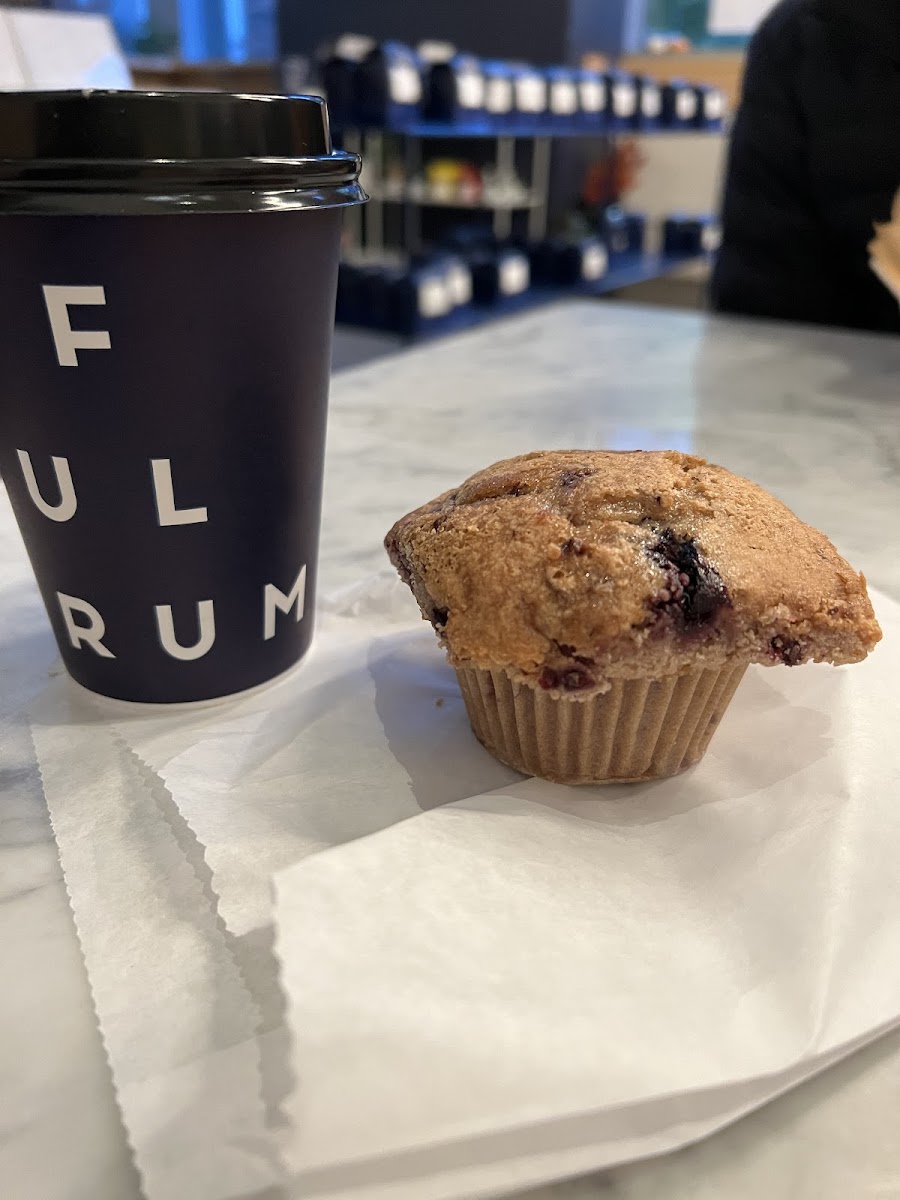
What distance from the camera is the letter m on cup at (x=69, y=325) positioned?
473mm

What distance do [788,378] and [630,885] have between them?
1.19 m

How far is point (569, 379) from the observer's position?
1.43 metres

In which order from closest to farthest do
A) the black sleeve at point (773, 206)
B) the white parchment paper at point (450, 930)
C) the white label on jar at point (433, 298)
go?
the white parchment paper at point (450, 930)
the black sleeve at point (773, 206)
the white label on jar at point (433, 298)

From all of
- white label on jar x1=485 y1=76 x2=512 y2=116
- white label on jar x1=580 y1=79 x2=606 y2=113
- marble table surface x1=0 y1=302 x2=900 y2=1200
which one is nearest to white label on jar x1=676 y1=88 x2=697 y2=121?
white label on jar x1=580 y1=79 x2=606 y2=113

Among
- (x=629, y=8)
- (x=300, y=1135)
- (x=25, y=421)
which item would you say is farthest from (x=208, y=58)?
(x=300, y=1135)

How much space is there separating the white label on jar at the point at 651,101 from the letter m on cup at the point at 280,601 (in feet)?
13.2

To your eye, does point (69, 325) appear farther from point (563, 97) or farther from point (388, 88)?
point (563, 97)

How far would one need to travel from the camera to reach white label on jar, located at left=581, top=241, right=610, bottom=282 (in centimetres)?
376

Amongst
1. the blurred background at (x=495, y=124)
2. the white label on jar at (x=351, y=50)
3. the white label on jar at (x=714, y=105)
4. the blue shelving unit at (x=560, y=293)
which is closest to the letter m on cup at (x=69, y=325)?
the blue shelving unit at (x=560, y=293)

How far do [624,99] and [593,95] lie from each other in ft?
0.85

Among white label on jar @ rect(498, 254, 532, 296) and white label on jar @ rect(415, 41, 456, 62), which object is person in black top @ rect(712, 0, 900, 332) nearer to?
white label on jar @ rect(498, 254, 532, 296)

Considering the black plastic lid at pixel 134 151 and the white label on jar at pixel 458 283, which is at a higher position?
the black plastic lid at pixel 134 151

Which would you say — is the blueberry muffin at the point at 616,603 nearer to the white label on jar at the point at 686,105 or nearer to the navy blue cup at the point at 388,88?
the navy blue cup at the point at 388,88

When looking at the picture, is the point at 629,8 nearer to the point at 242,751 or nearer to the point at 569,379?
the point at 569,379
